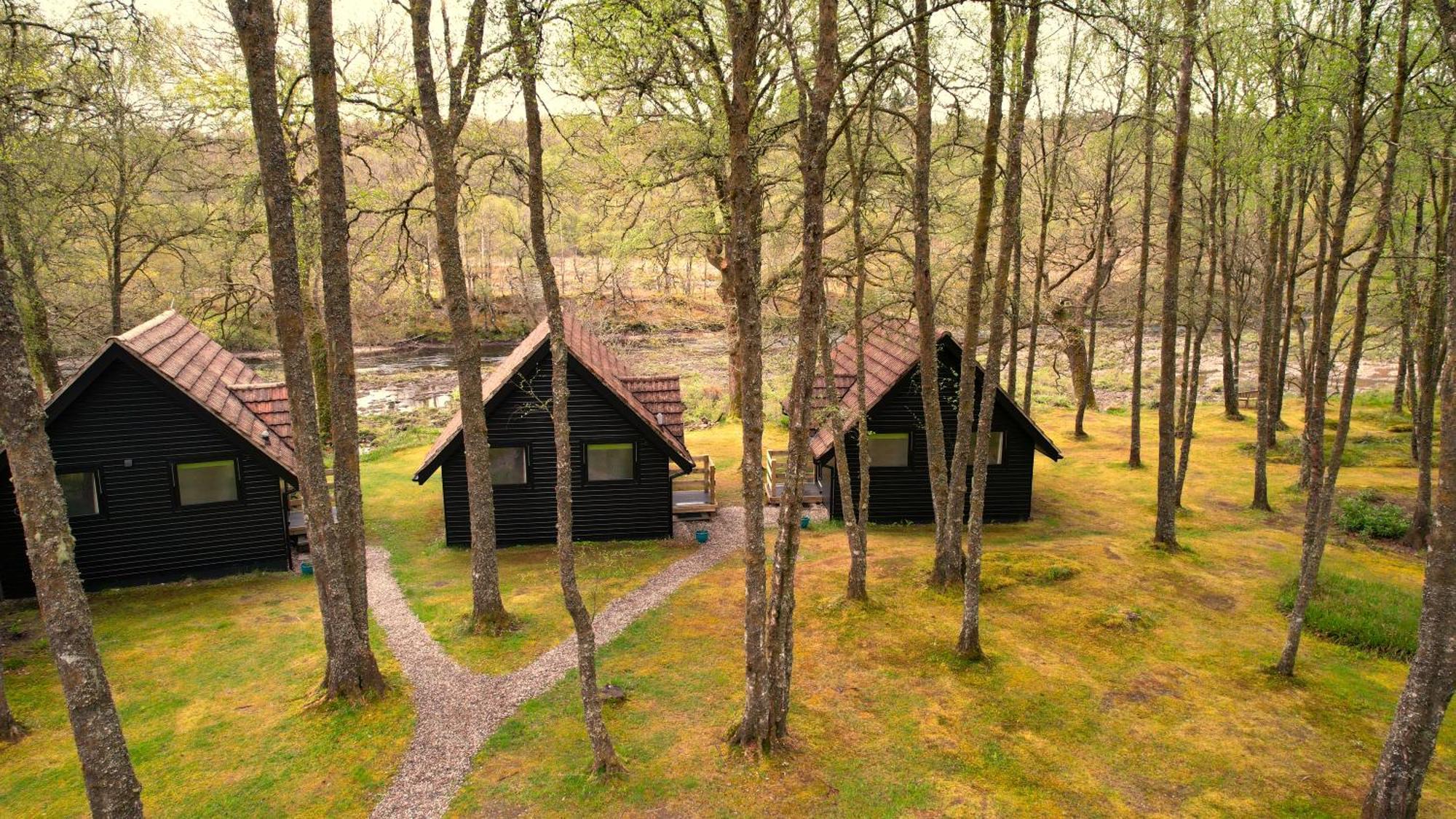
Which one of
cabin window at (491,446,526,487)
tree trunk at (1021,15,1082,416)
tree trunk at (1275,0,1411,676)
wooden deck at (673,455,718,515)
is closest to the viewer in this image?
tree trunk at (1275,0,1411,676)

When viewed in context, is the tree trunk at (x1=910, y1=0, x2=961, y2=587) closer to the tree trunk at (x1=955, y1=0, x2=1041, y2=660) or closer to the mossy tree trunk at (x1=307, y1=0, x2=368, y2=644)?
the tree trunk at (x1=955, y1=0, x2=1041, y2=660)

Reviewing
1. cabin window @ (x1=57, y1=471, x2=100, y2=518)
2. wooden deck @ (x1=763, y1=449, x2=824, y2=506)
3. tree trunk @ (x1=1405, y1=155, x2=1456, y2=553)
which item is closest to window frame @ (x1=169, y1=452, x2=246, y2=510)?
cabin window @ (x1=57, y1=471, x2=100, y2=518)

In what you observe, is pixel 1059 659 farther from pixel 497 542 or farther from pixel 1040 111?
pixel 1040 111

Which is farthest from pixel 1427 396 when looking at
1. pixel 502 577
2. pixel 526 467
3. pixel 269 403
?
pixel 269 403

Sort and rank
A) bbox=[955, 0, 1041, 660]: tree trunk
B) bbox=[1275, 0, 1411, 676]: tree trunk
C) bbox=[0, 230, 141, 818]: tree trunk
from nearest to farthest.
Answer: bbox=[0, 230, 141, 818]: tree trunk, bbox=[1275, 0, 1411, 676]: tree trunk, bbox=[955, 0, 1041, 660]: tree trunk

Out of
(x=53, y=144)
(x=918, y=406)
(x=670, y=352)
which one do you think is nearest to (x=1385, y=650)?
(x=918, y=406)

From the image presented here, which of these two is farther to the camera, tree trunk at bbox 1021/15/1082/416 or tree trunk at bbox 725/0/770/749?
tree trunk at bbox 1021/15/1082/416

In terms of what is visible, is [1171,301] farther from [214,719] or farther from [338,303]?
[214,719]

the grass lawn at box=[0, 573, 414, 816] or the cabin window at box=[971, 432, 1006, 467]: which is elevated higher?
the cabin window at box=[971, 432, 1006, 467]
